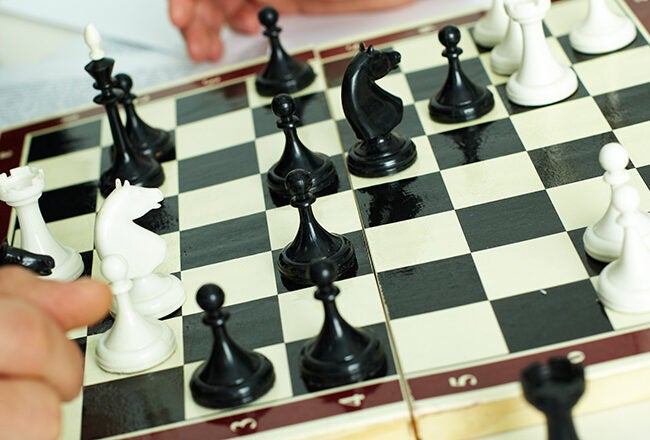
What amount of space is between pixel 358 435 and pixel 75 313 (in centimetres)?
44

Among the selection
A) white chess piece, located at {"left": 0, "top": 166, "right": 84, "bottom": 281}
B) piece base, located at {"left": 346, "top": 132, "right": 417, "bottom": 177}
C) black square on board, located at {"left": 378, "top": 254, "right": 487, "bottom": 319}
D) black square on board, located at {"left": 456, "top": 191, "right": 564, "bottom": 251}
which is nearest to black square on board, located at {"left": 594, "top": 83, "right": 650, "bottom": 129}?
black square on board, located at {"left": 456, "top": 191, "right": 564, "bottom": 251}

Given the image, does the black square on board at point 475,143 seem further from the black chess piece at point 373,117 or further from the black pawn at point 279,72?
the black pawn at point 279,72

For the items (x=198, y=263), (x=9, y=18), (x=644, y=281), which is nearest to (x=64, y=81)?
(x=9, y=18)

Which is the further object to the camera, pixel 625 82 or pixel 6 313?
pixel 625 82

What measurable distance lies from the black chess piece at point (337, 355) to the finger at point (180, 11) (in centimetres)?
158

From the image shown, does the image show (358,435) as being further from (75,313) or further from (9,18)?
(9,18)

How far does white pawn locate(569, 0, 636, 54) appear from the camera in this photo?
238cm

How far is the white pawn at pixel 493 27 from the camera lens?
2.51 m

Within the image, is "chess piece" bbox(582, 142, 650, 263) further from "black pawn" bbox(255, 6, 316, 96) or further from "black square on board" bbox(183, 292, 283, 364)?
"black pawn" bbox(255, 6, 316, 96)

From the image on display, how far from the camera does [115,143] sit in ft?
7.56

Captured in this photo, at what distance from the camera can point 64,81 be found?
3.37 metres

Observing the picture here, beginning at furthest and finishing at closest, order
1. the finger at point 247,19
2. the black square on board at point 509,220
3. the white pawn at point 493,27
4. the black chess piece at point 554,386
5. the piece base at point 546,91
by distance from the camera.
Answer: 1. the finger at point 247,19
2. the white pawn at point 493,27
3. the piece base at point 546,91
4. the black square on board at point 509,220
5. the black chess piece at point 554,386

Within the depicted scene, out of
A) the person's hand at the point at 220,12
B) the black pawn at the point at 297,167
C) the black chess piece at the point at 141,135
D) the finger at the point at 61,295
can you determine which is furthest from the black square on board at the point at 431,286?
the person's hand at the point at 220,12

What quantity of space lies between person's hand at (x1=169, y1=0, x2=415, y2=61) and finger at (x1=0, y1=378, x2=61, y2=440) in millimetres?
1779
